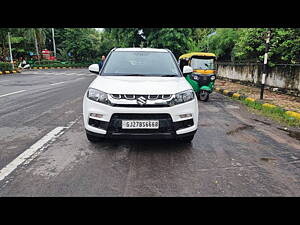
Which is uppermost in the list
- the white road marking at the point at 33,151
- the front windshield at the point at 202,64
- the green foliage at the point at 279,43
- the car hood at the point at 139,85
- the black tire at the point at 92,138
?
the green foliage at the point at 279,43

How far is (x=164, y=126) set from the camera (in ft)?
10.9

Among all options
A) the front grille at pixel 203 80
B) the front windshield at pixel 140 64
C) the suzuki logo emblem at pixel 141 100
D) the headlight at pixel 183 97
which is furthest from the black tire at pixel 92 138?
the front grille at pixel 203 80

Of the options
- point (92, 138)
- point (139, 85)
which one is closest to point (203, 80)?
point (139, 85)

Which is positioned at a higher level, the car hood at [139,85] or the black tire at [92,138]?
the car hood at [139,85]

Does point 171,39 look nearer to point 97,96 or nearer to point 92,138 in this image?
point 92,138

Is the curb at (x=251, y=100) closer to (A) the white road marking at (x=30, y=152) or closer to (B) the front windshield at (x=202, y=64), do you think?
(B) the front windshield at (x=202, y=64)

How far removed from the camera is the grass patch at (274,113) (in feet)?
19.5

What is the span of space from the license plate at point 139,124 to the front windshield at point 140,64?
1.26 m

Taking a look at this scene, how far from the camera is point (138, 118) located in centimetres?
326

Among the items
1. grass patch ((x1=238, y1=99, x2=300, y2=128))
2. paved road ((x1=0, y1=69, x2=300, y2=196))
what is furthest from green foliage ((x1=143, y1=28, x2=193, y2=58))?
paved road ((x1=0, y1=69, x2=300, y2=196))

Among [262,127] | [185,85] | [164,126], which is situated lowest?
[262,127]
